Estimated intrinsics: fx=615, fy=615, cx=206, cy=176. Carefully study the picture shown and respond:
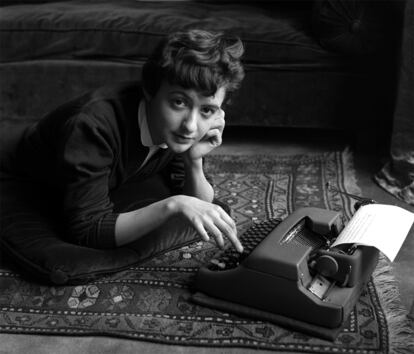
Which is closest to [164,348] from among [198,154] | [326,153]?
[198,154]

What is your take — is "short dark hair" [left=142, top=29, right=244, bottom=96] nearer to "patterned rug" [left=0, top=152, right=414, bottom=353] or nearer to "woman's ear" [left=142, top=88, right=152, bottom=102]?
"woman's ear" [left=142, top=88, right=152, bottom=102]

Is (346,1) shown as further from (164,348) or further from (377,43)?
(164,348)

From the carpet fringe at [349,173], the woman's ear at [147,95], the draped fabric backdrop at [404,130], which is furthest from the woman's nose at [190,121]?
the draped fabric backdrop at [404,130]

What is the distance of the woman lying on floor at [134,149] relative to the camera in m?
1.36

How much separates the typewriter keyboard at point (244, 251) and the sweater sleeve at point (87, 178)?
26cm

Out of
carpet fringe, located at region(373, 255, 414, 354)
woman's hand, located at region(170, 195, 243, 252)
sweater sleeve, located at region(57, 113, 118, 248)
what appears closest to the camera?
carpet fringe, located at region(373, 255, 414, 354)

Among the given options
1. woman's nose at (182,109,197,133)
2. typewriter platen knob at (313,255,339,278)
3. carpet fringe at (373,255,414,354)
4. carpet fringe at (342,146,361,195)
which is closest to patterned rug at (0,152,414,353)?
carpet fringe at (373,255,414,354)

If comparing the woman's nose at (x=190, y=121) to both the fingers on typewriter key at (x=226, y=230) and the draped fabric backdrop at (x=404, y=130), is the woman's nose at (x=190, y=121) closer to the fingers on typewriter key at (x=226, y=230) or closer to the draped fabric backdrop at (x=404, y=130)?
the fingers on typewriter key at (x=226, y=230)

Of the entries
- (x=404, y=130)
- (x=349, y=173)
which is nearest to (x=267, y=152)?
(x=349, y=173)

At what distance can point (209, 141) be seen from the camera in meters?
1.54

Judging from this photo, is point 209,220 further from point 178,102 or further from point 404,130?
point 404,130

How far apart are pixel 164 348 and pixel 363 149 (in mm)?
1374

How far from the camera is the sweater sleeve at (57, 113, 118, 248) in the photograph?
1396mm

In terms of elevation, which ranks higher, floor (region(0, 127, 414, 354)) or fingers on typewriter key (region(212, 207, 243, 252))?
fingers on typewriter key (region(212, 207, 243, 252))
